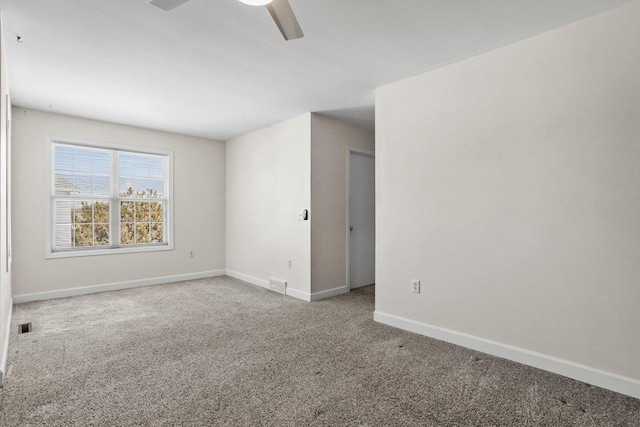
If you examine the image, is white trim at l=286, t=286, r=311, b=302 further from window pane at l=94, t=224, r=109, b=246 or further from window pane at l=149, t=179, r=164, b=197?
window pane at l=94, t=224, r=109, b=246

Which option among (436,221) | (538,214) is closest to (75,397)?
(436,221)

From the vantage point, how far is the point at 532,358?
7.91 feet

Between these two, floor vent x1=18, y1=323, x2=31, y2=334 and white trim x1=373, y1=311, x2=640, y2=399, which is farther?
floor vent x1=18, y1=323, x2=31, y2=334

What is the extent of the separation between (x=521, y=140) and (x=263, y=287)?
150 inches

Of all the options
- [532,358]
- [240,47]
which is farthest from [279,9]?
[532,358]

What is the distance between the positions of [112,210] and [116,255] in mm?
650

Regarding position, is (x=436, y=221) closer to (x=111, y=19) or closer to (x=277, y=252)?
(x=277, y=252)

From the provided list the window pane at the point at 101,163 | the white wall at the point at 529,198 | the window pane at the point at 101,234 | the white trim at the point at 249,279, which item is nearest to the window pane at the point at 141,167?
the window pane at the point at 101,163

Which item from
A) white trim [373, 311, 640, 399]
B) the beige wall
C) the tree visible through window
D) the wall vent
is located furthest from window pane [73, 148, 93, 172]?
white trim [373, 311, 640, 399]

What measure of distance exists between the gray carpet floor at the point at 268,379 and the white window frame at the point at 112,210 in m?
1.14

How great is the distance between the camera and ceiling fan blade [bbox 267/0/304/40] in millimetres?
1607

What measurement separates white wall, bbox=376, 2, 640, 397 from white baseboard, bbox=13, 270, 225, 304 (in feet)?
11.6

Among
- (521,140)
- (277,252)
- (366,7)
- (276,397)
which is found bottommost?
(276,397)

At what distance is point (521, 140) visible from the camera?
2.47m
